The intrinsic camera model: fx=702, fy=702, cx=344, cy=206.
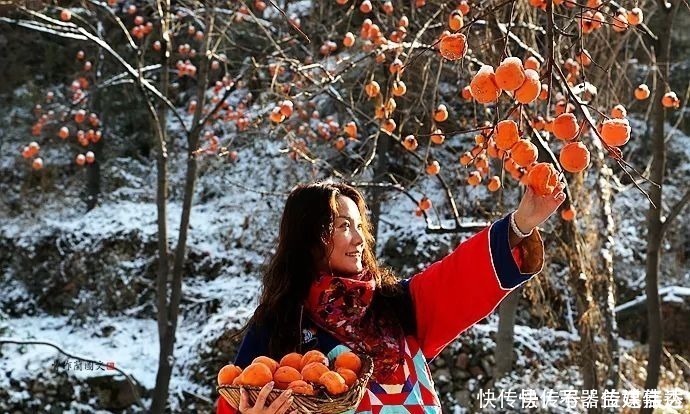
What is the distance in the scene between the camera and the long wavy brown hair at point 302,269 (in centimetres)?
139

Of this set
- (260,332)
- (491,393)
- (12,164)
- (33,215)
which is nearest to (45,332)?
(33,215)

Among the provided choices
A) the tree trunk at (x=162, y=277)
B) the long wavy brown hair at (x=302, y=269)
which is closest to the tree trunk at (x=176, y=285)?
the tree trunk at (x=162, y=277)

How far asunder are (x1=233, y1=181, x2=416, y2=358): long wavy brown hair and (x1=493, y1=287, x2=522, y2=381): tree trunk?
287 centimetres

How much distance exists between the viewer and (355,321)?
136 centimetres

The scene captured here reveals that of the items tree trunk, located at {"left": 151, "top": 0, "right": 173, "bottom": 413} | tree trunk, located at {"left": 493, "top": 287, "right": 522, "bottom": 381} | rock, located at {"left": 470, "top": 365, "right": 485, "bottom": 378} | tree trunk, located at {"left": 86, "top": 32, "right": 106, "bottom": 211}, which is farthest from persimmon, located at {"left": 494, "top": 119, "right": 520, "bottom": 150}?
tree trunk, located at {"left": 86, "top": 32, "right": 106, "bottom": 211}

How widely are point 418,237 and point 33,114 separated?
5.51 m

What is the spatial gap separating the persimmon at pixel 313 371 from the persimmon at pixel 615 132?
0.56 metres

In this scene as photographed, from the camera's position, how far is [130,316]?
669 cm

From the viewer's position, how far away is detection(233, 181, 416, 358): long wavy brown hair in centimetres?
139

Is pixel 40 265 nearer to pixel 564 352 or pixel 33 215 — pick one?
pixel 33 215

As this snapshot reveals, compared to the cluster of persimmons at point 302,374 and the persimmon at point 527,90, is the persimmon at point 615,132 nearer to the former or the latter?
the persimmon at point 527,90

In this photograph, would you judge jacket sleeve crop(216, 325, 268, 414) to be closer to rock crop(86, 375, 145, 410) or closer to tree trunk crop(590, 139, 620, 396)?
tree trunk crop(590, 139, 620, 396)

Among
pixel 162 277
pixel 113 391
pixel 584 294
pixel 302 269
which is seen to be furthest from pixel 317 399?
pixel 113 391

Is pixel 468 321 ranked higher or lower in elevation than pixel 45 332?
higher
